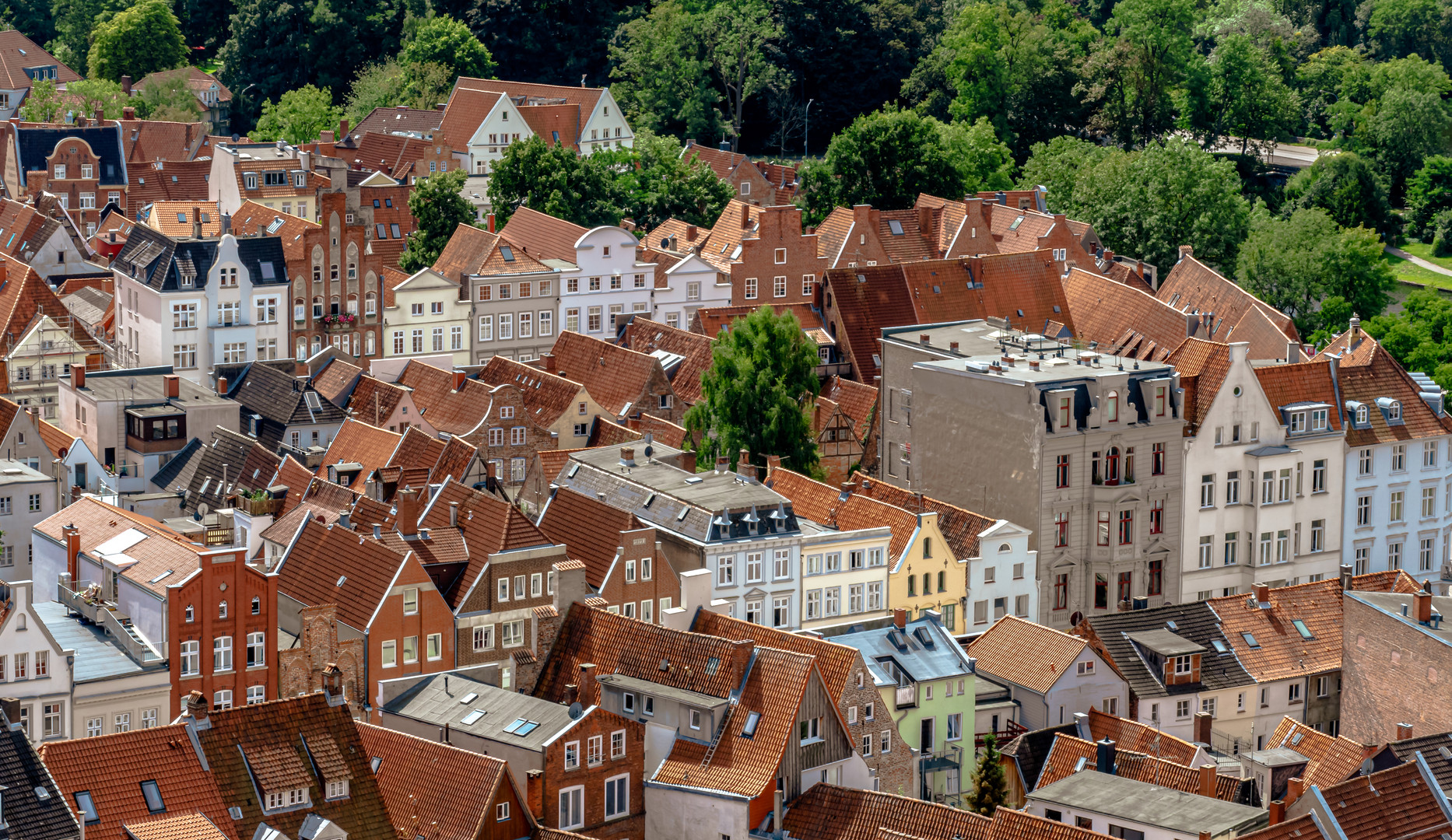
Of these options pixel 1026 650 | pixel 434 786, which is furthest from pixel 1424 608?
pixel 434 786

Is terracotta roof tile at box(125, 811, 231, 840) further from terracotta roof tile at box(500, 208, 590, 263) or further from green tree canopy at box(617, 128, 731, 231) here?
green tree canopy at box(617, 128, 731, 231)

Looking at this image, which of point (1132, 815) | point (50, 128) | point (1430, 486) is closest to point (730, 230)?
point (1430, 486)

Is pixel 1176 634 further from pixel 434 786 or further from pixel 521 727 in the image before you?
pixel 434 786

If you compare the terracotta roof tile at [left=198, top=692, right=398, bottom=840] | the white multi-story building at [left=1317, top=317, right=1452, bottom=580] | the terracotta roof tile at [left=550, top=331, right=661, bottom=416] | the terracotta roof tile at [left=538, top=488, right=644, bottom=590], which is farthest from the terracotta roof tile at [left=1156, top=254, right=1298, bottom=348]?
the terracotta roof tile at [left=198, top=692, right=398, bottom=840]

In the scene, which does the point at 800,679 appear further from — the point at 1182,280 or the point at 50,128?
the point at 50,128

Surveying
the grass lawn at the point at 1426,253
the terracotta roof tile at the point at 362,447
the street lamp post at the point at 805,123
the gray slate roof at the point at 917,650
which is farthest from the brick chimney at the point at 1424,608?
the street lamp post at the point at 805,123

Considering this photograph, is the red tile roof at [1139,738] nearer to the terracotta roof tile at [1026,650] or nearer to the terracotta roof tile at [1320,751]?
the terracotta roof tile at [1026,650]
